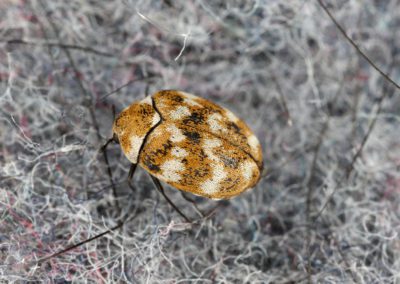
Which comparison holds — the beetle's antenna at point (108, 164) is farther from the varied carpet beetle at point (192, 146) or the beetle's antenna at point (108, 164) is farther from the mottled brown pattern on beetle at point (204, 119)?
the mottled brown pattern on beetle at point (204, 119)

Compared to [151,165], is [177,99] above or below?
above

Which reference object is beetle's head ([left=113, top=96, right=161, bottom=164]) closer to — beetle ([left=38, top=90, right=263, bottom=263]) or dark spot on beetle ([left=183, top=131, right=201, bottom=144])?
beetle ([left=38, top=90, right=263, bottom=263])

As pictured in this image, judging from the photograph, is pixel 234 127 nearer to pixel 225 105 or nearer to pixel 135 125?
pixel 135 125

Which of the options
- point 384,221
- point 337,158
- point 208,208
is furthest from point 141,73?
point 384,221

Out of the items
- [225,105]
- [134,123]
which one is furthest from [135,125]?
[225,105]

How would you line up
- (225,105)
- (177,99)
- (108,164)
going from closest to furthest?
(177,99), (108,164), (225,105)

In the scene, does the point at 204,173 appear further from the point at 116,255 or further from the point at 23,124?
the point at 23,124
